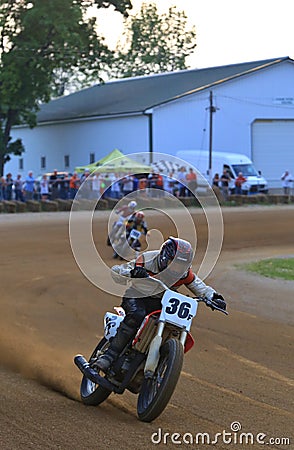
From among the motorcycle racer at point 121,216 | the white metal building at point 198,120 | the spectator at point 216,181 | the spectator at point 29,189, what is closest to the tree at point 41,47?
the white metal building at point 198,120

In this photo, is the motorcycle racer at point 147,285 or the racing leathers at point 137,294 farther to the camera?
the racing leathers at point 137,294

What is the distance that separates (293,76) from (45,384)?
50.4m

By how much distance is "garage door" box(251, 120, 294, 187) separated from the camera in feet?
179

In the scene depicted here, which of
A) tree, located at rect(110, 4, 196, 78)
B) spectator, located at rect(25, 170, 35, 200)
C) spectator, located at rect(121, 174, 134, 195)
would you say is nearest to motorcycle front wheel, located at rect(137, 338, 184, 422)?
spectator, located at rect(121, 174, 134, 195)

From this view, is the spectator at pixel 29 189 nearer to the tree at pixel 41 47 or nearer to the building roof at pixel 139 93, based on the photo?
the tree at pixel 41 47

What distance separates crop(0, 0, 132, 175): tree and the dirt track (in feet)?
96.1

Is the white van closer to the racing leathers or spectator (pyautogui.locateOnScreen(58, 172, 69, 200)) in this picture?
spectator (pyautogui.locateOnScreen(58, 172, 69, 200))

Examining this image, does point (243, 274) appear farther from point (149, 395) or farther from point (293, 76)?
point (293, 76)

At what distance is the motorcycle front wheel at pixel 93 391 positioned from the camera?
23.9ft

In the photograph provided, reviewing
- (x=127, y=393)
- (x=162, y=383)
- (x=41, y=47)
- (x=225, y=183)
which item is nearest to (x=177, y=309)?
(x=162, y=383)

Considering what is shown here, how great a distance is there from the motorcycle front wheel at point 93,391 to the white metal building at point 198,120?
41.9m

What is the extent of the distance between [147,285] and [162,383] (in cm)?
88

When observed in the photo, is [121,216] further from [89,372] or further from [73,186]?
[73,186]

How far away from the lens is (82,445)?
601 cm
